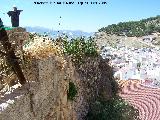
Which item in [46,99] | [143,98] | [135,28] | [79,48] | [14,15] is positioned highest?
[135,28]

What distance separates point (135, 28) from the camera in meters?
189

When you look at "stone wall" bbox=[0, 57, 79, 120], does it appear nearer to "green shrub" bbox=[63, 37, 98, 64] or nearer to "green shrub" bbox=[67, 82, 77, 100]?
"green shrub" bbox=[67, 82, 77, 100]

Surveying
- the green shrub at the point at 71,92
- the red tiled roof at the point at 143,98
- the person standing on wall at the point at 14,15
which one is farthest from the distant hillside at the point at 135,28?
the person standing on wall at the point at 14,15

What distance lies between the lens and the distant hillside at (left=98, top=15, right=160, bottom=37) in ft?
577

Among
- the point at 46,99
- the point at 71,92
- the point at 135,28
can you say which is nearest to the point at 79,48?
the point at 71,92

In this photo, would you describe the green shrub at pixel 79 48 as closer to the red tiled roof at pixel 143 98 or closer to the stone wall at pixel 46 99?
the stone wall at pixel 46 99

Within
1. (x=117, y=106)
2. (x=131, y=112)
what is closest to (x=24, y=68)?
(x=117, y=106)

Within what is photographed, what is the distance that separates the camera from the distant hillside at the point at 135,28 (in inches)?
6924

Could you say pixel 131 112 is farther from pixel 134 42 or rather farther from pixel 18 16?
pixel 134 42

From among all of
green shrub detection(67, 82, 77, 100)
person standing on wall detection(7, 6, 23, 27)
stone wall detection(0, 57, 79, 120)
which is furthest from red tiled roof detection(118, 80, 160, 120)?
person standing on wall detection(7, 6, 23, 27)

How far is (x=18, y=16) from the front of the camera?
41.5 feet

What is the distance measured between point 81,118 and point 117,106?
3.36m

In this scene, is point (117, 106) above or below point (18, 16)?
below

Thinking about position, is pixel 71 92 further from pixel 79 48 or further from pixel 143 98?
pixel 143 98
